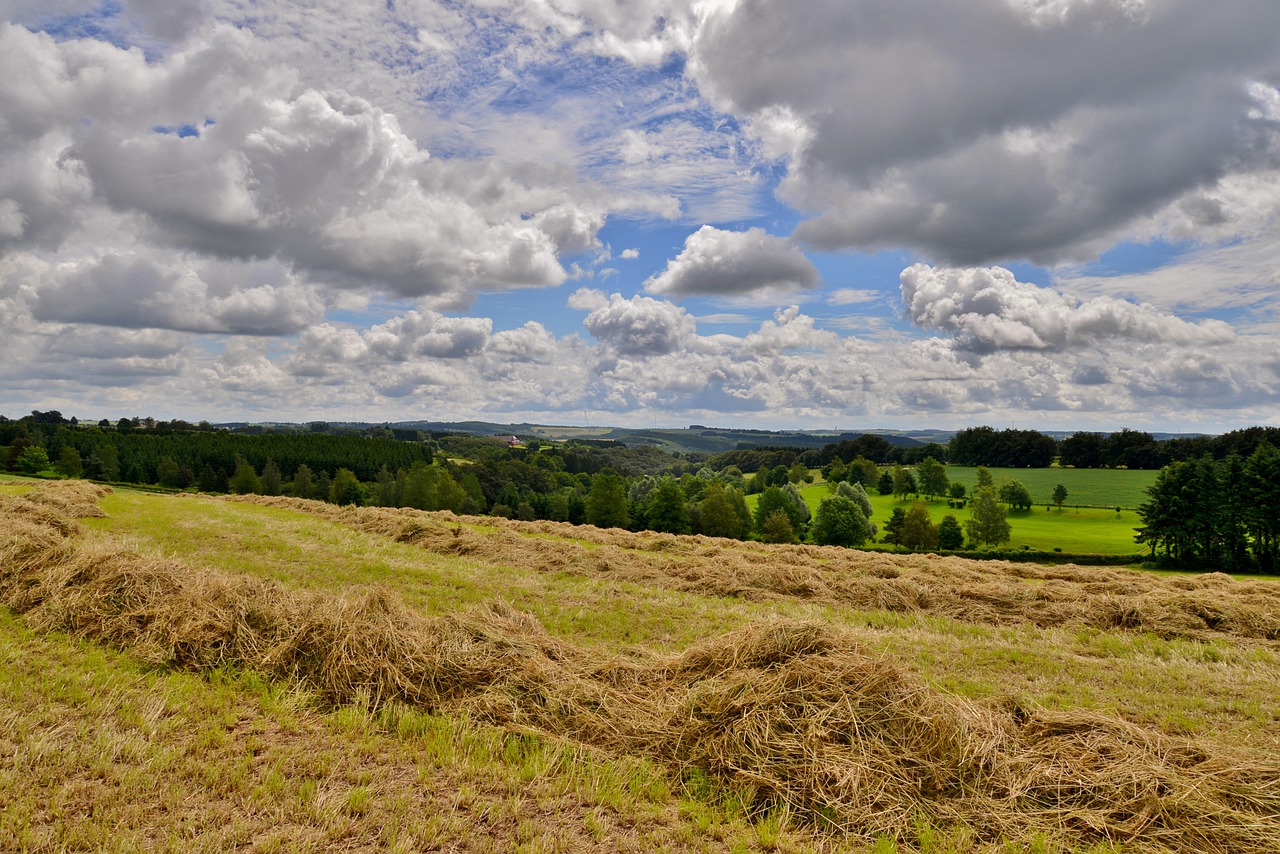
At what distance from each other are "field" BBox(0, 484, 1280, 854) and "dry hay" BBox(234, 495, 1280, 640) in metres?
0.46

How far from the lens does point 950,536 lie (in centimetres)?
6044

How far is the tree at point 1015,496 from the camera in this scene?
75.4 metres

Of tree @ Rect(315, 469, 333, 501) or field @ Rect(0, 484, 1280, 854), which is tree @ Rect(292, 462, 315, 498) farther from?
field @ Rect(0, 484, 1280, 854)

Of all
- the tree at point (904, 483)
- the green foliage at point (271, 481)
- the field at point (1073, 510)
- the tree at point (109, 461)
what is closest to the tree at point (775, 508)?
the field at point (1073, 510)

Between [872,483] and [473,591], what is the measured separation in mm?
97082

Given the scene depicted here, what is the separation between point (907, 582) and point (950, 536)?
53172 millimetres

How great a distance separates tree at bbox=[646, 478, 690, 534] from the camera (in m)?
60.6

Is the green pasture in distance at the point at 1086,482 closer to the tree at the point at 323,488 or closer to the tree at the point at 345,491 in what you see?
the tree at the point at 345,491

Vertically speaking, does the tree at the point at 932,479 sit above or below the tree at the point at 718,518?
above

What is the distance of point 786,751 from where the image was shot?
529cm

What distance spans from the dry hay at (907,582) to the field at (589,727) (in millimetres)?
456

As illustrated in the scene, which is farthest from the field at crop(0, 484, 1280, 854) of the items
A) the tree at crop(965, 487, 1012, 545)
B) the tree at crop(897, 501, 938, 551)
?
the tree at crop(965, 487, 1012, 545)

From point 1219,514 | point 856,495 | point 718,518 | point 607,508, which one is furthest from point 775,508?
point 1219,514

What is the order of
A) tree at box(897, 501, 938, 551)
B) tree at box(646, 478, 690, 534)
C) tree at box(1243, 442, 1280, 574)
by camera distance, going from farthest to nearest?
tree at box(646, 478, 690, 534)
tree at box(897, 501, 938, 551)
tree at box(1243, 442, 1280, 574)
